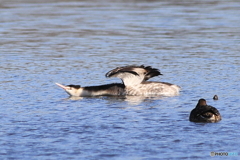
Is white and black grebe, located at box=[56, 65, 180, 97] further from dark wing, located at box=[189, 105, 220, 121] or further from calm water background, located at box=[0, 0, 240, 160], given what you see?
dark wing, located at box=[189, 105, 220, 121]

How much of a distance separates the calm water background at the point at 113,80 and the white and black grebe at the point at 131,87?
350 mm

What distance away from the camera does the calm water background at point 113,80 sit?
11062mm

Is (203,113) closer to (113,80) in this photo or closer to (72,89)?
(72,89)

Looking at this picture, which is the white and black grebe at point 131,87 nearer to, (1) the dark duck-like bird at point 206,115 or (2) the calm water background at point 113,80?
(2) the calm water background at point 113,80

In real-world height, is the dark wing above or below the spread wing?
below

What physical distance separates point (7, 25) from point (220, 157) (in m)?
24.3

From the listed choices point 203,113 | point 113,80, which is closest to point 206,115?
point 203,113

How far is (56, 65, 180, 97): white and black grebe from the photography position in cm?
1648

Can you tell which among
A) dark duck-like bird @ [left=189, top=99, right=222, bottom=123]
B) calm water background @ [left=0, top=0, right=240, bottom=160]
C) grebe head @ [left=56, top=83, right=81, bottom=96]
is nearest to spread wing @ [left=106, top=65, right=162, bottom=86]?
calm water background @ [left=0, top=0, right=240, bottom=160]

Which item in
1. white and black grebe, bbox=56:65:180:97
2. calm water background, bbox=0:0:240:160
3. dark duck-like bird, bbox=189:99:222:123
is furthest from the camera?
white and black grebe, bbox=56:65:180:97

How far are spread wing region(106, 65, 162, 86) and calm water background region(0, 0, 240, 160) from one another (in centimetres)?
73

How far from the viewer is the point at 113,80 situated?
19672 mm

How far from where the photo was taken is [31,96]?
52.2ft

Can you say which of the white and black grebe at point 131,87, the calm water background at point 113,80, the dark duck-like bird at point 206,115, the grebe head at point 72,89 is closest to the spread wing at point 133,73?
the white and black grebe at point 131,87
